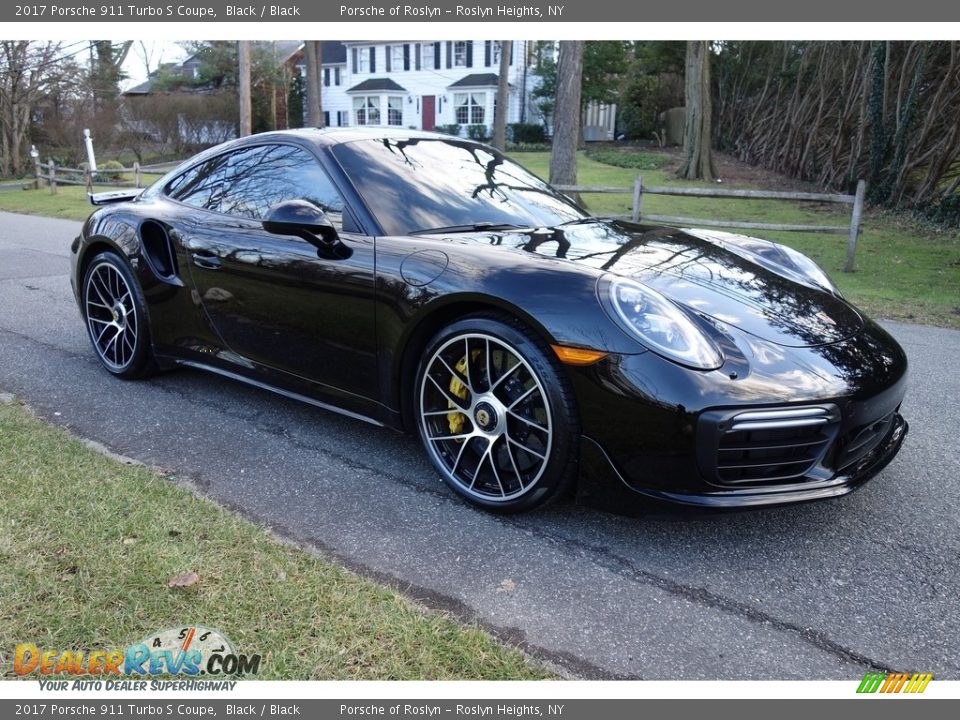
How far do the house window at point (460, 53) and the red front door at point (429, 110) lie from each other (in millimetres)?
2389

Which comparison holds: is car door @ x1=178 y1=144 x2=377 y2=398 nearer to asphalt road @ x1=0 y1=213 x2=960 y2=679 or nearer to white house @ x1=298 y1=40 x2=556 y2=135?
asphalt road @ x1=0 y1=213 x2=960 y2=679

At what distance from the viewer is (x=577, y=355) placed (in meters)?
2.51

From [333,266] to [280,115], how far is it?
45.4 metres

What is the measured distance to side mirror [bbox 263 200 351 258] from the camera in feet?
9.89

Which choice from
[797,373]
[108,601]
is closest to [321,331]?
[108,601]

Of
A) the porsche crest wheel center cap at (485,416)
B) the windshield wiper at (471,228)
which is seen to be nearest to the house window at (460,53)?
the windshield wiper at (471,228)

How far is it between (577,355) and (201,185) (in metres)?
2.52

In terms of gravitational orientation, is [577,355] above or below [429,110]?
below

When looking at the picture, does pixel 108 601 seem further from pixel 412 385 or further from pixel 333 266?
pixel 333 266

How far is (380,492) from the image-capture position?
305 centimetres

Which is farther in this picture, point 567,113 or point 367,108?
point 367,108

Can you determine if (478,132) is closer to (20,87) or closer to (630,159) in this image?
(630,159)

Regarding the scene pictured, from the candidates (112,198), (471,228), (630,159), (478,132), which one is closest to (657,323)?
(471,228)

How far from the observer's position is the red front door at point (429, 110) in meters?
44.8
